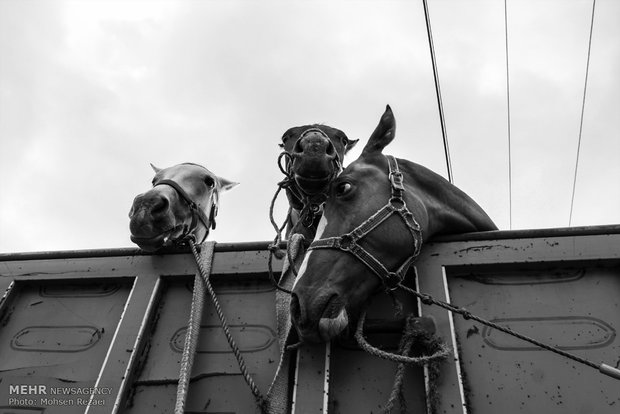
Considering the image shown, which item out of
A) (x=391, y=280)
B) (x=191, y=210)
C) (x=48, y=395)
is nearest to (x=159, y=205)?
(x=191, y=210)

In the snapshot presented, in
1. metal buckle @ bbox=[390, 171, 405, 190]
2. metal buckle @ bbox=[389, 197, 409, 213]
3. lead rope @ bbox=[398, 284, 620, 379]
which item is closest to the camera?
lead rope @ bbox=[398, 284, 620, 379]

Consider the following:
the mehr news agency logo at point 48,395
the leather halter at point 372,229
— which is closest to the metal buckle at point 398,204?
the leather halter at point 372,229

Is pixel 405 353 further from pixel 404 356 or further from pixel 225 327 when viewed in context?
pixel 225 327

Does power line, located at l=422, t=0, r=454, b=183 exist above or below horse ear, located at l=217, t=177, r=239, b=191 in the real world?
above

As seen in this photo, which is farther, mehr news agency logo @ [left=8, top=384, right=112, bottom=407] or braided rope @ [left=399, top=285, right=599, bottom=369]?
mehr news agency logo @ [left=8, top=384, right=112, bottom=407]

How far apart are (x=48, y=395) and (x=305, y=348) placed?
1497 millimetres

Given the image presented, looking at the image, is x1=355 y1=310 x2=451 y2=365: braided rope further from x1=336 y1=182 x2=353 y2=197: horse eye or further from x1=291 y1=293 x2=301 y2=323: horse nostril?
x1=336 y1=182 x2=353 y2=197: horse eye

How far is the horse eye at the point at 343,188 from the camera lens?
7.66ft

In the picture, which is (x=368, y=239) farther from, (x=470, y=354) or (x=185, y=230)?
(x=185, y=230)

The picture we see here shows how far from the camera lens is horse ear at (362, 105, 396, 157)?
2.72 meters

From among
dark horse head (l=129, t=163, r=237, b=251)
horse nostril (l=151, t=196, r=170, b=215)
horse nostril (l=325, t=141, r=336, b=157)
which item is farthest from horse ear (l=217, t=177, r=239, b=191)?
horse nostril (l=325, t=141, r=336, b=157)

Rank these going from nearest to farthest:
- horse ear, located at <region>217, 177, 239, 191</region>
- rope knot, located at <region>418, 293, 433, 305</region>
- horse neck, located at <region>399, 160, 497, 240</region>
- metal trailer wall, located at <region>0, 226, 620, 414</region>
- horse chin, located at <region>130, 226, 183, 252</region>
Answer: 1. metal trailer wall, located at <region>0, 226, 620, 414</region>
2. rope knot, located at <region>418, 293, 433, 305</region>
3. horse neck, located at <region>399, 160, 497, 240</region>
4. horse chin, located at <region>130, 226, 183, 252</region>
5. horse ear, located at <region>217, 177, 239, 191</region>

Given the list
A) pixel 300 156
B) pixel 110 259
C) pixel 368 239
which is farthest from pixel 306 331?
pixel 110 259

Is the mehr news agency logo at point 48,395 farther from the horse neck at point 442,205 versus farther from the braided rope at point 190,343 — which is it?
the horse neck at point 442,205
